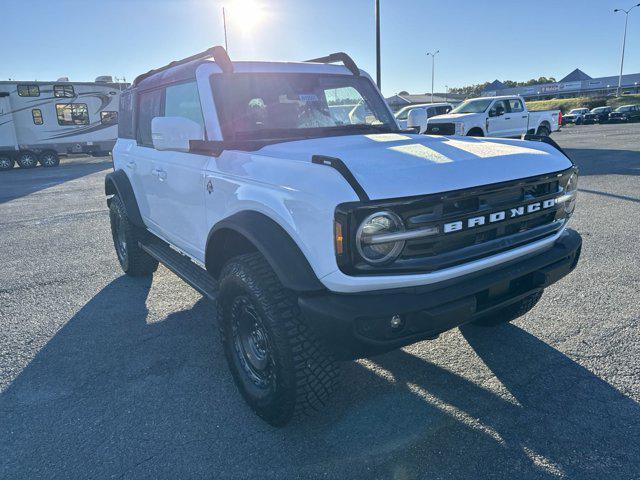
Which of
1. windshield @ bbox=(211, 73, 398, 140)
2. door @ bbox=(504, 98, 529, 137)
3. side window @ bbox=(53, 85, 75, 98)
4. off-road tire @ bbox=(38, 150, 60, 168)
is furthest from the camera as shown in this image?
off-road tire @ bbox=(38, 150, 60, 168)

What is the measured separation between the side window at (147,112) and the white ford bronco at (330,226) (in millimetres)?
749

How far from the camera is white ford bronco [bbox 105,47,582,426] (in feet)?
7.02

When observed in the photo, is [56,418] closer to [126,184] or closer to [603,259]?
[126,184]

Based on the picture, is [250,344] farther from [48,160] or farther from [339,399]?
[48,160]

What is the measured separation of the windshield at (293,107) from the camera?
10.7 feet

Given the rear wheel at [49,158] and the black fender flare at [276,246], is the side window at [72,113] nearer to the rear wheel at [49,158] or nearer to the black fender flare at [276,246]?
the rear wheel at [49,158]

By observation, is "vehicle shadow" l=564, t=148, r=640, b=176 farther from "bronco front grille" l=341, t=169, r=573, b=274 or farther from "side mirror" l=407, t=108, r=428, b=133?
"bronco front grille" l=341, t=169, r=573, b=274

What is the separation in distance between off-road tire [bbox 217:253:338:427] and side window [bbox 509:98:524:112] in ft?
56.8

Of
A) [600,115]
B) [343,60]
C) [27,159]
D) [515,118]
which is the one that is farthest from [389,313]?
[600,115]

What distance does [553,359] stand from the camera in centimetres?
321

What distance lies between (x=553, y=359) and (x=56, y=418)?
3.22 metres

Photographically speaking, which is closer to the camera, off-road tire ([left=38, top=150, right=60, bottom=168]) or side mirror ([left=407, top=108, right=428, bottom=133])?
side mirror ([left=407, top=108, right=428, bottom=133])

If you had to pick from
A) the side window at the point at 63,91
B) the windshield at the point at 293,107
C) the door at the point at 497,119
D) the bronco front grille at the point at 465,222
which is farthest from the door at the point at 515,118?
the side window at the point at 63,91

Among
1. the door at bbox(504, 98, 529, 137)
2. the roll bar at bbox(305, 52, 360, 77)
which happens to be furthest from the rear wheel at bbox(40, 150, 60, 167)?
the roll bar at bbox(305, 52, 360, 77)
